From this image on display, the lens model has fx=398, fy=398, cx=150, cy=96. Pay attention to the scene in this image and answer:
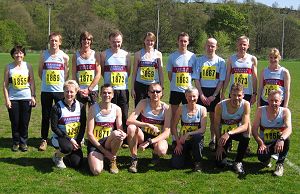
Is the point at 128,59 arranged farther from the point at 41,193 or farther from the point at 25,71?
the point at 41,193

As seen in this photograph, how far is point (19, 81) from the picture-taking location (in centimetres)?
671

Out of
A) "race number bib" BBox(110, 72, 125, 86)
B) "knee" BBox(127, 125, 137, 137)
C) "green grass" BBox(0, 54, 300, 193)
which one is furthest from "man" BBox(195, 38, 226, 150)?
"knee" BBox(127, 125, 137, 137)

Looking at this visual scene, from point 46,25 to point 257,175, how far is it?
7798 cm

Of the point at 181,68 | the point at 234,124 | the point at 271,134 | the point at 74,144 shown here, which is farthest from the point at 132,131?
the point at 271,134

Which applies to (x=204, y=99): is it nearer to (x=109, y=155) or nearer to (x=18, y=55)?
(x=109, y=155)

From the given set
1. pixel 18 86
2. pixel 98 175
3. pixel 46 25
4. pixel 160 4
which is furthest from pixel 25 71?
pixel 160 4

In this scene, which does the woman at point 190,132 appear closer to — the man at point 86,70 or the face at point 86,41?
the man at point 86,70

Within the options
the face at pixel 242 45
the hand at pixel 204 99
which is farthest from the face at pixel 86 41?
the face at pixel 242 45

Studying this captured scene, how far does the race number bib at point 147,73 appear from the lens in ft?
23.4

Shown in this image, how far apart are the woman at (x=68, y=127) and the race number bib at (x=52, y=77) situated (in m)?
0.94

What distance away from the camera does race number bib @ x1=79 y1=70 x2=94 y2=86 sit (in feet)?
22.8

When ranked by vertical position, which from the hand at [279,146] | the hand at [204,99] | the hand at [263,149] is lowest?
the hand at [263,149]

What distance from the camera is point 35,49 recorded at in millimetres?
76875

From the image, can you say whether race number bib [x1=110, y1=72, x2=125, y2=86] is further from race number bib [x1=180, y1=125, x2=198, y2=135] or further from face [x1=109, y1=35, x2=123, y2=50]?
race number bib [x1=180, y1=125, x2=198, y2=135]
